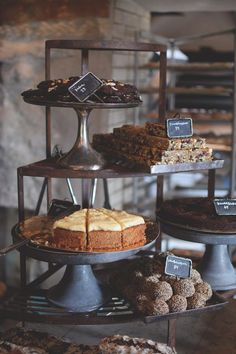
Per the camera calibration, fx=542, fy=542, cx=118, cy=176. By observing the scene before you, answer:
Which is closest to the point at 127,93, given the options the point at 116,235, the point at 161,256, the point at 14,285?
the point at 116,235

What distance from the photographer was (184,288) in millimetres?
1826

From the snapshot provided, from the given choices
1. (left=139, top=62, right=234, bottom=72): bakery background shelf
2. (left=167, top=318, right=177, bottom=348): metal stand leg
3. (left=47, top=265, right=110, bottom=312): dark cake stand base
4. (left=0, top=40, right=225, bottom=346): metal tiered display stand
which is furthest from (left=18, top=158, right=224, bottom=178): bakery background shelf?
(left=139, top=62, right=234, bottom=72): bakery background shelf

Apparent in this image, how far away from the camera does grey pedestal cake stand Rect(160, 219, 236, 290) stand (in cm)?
198

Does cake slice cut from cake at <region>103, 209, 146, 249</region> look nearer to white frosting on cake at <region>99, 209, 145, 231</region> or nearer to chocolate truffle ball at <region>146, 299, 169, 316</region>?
white frosting on cake at <region>99, 209, 145, 231</region>

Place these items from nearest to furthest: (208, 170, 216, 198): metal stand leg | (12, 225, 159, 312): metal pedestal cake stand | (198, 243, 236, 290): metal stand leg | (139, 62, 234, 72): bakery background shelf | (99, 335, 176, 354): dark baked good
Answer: (99, 335, 176, 354): dark baked good < (12, 225, 159, 312): metal pedestal cake stand < (198, 243, 236, 290): metal stand leg < (208, 170, 216, 198): metal stand leg < (139, 62, 234, 72): bakery background shelf

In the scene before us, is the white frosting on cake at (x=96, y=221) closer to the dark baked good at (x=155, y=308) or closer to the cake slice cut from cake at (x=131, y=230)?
the cake slice cut from cake at (x=131, y=230)

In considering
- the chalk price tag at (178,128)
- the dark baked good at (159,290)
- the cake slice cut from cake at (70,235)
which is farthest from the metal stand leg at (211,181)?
the cake slice cut from cake at (70,235)

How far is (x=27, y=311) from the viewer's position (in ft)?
5.88

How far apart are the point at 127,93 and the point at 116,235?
48 centimetres

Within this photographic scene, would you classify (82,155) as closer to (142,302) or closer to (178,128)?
(178,128)

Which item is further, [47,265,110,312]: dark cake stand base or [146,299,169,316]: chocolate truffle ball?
[47,265,110,312]: dark cake stand base

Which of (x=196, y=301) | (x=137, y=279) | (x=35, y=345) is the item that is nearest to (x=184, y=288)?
(x=196, y=301)

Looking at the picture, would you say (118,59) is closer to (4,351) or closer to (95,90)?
(95,90)

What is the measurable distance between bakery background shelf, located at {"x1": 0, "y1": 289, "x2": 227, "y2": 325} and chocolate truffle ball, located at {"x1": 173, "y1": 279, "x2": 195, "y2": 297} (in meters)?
0.06
